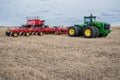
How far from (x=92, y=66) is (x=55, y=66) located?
1369 millimetres

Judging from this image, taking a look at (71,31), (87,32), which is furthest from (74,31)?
(87,32)

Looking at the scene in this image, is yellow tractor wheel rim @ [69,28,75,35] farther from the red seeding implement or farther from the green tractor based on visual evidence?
the red seeding implement

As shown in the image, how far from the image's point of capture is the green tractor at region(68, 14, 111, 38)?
19844 mm

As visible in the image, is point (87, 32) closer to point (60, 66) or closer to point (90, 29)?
point (90, 29)

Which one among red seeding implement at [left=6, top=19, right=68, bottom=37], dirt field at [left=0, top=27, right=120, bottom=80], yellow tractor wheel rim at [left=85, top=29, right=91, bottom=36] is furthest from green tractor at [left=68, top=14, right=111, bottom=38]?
dirt field at [left=0, top=27, right=120, bottom=80]

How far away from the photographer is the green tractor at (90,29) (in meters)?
19.8

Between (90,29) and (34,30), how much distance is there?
6431mm

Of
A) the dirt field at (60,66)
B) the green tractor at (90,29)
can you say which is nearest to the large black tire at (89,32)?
the green tractor at (90,29)

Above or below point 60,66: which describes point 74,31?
above

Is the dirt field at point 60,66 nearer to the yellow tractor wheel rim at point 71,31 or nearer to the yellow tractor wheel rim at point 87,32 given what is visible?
the yellow tractor wheel rim at point 87,32

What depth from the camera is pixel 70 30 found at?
22.0 metres

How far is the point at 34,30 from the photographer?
2359 cm

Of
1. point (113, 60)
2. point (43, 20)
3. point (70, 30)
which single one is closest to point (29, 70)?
point (113, 60)

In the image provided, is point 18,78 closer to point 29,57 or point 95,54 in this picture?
point 29,57
